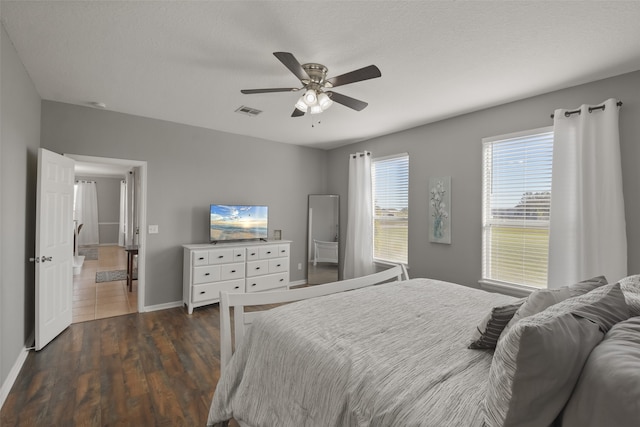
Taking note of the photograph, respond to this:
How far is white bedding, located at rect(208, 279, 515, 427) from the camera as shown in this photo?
1085 millimetres

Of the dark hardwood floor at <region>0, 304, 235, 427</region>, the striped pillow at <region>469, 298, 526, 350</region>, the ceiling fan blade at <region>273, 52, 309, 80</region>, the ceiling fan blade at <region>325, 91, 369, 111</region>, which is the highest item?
the ceiling fan blade at <region>273, 52, 309, 80</region>

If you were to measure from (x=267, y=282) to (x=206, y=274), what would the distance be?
0.96 m

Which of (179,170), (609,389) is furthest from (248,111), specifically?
(609,389)

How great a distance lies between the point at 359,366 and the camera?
1282 mm

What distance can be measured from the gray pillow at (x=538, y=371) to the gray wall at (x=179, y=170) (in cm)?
422

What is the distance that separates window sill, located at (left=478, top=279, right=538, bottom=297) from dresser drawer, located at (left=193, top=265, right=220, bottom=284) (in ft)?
11.1

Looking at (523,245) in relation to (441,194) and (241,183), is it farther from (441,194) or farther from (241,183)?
(241,183)

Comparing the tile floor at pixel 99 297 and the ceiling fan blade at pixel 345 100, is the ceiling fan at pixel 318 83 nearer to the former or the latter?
the ceiling fan blade at pixel 345 100

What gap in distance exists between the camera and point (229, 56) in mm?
2383

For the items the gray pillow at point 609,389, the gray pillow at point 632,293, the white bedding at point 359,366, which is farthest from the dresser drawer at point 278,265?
the gray pillow at point 609,389

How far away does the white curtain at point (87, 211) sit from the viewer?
31.0 feet

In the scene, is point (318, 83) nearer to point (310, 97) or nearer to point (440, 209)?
point (310, 97)

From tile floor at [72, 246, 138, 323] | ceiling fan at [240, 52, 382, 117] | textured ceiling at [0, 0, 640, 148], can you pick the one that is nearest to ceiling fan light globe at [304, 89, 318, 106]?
ceiling fan at [240, 52, 382, 117]

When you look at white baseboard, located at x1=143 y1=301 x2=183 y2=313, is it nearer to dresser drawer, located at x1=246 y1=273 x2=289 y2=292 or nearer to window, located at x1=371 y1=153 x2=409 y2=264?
dresser drawer, located at x1=246 y1=273 x2=289 y2=292
